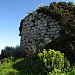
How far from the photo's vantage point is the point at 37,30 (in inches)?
750

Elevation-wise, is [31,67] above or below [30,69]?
above

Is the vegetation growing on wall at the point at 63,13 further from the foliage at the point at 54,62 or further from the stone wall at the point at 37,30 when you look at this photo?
the foliage at the point at 54,62

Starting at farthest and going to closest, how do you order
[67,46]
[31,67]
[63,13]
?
1. [63,13]
2. [31,67]
3. [67,46]

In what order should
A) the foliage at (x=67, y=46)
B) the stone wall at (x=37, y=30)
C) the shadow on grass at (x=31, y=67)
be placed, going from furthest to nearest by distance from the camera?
1. the stone wall at (x=37, y=30)
2. the foliage at (x=67, y=46)
3. the shadow on grass at (x=31, y=67)

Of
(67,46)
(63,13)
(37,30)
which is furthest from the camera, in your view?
(37,30)

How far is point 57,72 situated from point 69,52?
1996 mm

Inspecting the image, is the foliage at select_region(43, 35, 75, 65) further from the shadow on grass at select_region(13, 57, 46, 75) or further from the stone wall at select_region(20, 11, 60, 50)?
the stone wall at select_region(20, 11, 60, 50)

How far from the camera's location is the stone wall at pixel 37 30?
18.0 m

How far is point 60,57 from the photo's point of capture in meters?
11.8

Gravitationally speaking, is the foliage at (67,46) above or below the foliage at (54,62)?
above

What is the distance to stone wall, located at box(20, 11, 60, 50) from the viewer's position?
59.0 feet

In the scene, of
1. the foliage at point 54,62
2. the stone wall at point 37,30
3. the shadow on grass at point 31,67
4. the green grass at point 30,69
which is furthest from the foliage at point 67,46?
the stone wall at point 37,30

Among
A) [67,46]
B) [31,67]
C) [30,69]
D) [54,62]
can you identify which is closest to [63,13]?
[67,46]

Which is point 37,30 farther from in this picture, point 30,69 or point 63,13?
point 30,69
